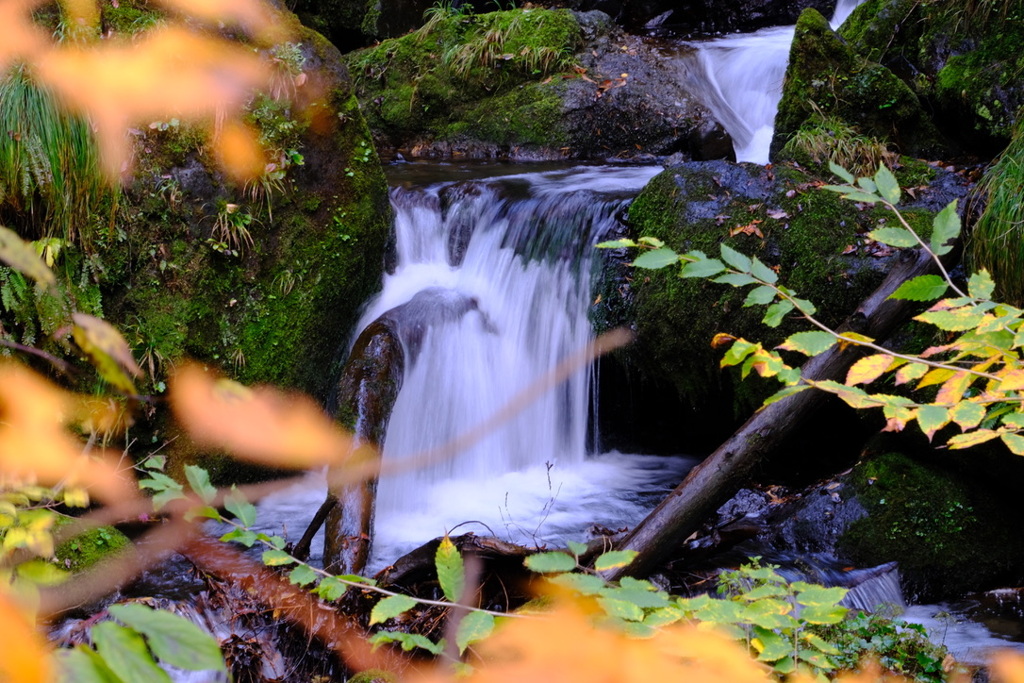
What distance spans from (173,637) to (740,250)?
4399 millimetres

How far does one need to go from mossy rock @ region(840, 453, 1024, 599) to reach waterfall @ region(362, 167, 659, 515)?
2122 mm

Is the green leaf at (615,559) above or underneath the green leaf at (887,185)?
underneath

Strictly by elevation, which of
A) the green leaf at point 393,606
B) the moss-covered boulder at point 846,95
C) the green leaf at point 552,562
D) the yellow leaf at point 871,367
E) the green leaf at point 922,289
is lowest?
the green leaf at point 393,606

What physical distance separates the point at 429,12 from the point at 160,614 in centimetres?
1150

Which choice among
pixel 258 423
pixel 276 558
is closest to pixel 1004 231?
pixel 276 558

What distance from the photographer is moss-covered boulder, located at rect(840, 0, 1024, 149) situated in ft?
19.4

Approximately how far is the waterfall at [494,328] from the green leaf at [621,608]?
3438 mm

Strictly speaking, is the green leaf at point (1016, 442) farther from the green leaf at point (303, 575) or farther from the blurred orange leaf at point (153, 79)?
the blurred orange leaf at point (153, 79)

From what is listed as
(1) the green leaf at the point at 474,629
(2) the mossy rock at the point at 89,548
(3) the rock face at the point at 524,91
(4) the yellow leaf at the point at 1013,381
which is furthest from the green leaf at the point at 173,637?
(3) the rock face at the point at 524,91

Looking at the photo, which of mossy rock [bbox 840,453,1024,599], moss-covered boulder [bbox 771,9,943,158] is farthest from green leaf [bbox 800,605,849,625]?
moss-covered boulder [bbox 771,9,943,158]

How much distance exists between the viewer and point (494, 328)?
5.73 m

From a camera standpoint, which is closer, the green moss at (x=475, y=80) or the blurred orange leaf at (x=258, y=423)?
the blurred orange leaf at (x=258, y=423)

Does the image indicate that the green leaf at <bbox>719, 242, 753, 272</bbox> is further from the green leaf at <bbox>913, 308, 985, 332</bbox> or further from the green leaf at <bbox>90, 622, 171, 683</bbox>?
the green leaf at <bbox>90, 622, 171, 683</bbox>

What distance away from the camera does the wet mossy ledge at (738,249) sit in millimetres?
4574
